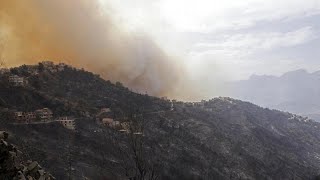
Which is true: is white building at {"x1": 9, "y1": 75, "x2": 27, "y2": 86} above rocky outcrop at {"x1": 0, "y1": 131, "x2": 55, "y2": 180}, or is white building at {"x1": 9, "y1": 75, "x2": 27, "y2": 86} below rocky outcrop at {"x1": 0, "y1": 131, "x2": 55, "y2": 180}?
above

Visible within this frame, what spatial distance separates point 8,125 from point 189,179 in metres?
49.3

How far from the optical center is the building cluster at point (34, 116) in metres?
126

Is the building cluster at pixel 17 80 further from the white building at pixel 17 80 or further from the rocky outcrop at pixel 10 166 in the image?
the rocky outcrop at pixel 10 166

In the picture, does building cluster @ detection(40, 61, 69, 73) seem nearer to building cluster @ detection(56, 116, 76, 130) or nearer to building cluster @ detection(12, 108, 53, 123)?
building cluster @ detection(12, 108, 53, 123)

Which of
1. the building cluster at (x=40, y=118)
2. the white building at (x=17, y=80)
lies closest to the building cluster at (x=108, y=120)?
the building cluster at (x=40, y=118)

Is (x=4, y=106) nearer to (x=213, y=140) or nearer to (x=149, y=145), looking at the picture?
(x=149, y=145)

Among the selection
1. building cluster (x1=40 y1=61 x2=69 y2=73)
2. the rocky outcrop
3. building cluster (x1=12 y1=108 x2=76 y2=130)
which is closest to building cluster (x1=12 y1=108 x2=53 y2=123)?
building cluster (x1=12 y1=108 x2=76 y2=130)

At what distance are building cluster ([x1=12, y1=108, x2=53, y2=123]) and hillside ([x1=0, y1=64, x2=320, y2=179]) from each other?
130 inches

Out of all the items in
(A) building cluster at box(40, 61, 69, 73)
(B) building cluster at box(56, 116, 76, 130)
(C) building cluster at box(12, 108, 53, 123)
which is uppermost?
(A) building cluster at box(40, 61, 69, 73)

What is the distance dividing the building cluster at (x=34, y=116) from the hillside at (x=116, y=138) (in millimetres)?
3303

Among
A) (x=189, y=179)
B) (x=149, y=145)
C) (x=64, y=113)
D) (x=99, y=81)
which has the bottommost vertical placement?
(x=189, y=179)

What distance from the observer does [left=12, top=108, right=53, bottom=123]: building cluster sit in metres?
126

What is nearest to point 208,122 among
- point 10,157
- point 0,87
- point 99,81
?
point 99,81

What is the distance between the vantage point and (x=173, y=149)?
453 feet
